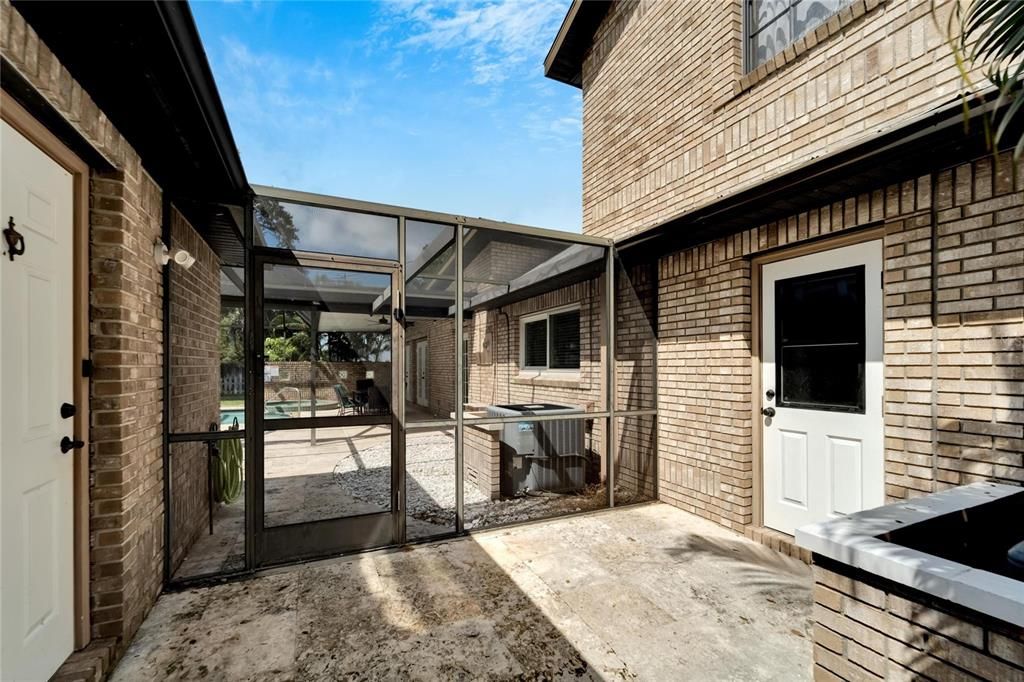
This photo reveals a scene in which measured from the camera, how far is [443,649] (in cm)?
231

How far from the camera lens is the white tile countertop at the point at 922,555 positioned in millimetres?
1366

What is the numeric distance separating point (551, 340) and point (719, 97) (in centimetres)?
347

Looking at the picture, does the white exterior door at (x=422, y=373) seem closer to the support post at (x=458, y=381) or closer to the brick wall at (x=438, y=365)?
the brick wall at (x=438, y=365)

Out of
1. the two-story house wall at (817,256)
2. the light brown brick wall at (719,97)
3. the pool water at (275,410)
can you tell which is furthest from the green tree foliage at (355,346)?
the light brown brick wall at (719,97)

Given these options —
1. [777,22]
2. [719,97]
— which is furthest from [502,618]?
[777,22]

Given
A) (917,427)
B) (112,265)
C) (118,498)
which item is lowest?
(118,498)

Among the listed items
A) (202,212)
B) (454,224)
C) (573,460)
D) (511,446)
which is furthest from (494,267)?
(202,212)

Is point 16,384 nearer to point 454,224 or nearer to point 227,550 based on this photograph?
point 227,550

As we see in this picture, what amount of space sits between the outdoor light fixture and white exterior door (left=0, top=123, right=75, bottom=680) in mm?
663

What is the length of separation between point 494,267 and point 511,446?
1.93 metres

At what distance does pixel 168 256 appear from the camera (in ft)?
9.64

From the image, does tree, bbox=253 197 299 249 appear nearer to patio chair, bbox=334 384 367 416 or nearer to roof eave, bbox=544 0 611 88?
patio chair, bbox=334 384 367 416

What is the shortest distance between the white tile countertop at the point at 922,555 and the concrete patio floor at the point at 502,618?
788mm

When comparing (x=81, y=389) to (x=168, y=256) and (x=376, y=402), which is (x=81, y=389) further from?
(x=376, y=402)
